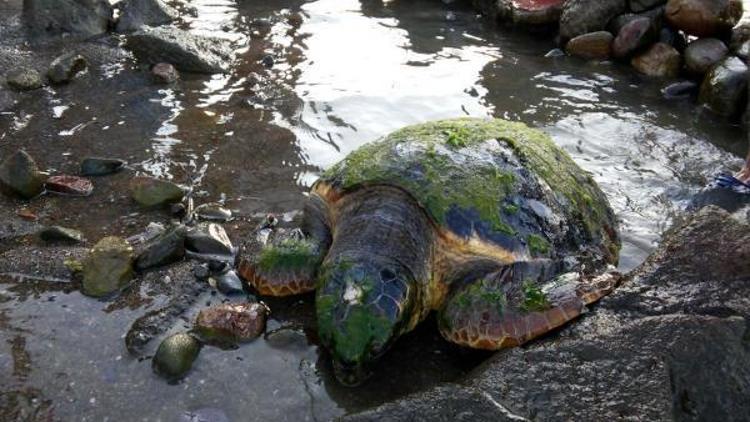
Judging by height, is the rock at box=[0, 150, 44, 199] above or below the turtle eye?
below

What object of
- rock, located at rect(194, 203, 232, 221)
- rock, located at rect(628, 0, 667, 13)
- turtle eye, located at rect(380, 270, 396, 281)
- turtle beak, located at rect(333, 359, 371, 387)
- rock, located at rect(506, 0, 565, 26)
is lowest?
rock, located at rect(194, 203, 232, 221)

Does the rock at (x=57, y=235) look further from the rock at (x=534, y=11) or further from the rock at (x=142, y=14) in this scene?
the rock at (x=534, y=11)

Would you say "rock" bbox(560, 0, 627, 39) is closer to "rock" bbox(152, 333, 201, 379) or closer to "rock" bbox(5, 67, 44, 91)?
"rock" bbox(5, 67, 44, 91)

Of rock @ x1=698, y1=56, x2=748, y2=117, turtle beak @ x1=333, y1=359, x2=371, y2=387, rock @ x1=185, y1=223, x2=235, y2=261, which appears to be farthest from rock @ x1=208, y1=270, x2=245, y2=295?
rock @ x1=698, y1=56, x2=748, y2=117

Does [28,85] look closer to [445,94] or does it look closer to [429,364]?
[445,94]

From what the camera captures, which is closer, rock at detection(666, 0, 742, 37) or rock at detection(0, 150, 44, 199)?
rock at detection(0, 150, 44, 199)

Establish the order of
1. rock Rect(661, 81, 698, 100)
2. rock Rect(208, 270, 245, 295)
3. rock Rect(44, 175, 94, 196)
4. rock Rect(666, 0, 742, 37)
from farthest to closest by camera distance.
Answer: rock Rect(666, 0, 742, 37)
rock Rect(661, 81, 698, 100)
rock Rect(44, 175, 94, 196)
rock Rect(208, 270, 245, 295)

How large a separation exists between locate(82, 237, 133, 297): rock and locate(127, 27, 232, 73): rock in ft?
12.2

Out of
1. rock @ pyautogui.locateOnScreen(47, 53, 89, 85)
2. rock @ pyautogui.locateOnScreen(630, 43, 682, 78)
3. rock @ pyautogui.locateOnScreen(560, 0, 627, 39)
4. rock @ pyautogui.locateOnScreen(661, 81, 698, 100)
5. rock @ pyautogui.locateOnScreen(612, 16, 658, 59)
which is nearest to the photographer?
rock @ pyautogui.locateOnScreen(47, 53, 89, 85)

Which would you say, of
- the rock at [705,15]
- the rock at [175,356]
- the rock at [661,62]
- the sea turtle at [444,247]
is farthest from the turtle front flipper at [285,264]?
the rock at [705,15]

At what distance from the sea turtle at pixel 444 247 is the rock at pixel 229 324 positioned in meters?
0.28

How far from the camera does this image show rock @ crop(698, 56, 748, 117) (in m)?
6.94

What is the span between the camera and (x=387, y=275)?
11.1 ft

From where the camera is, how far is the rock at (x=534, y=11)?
8.96 m
